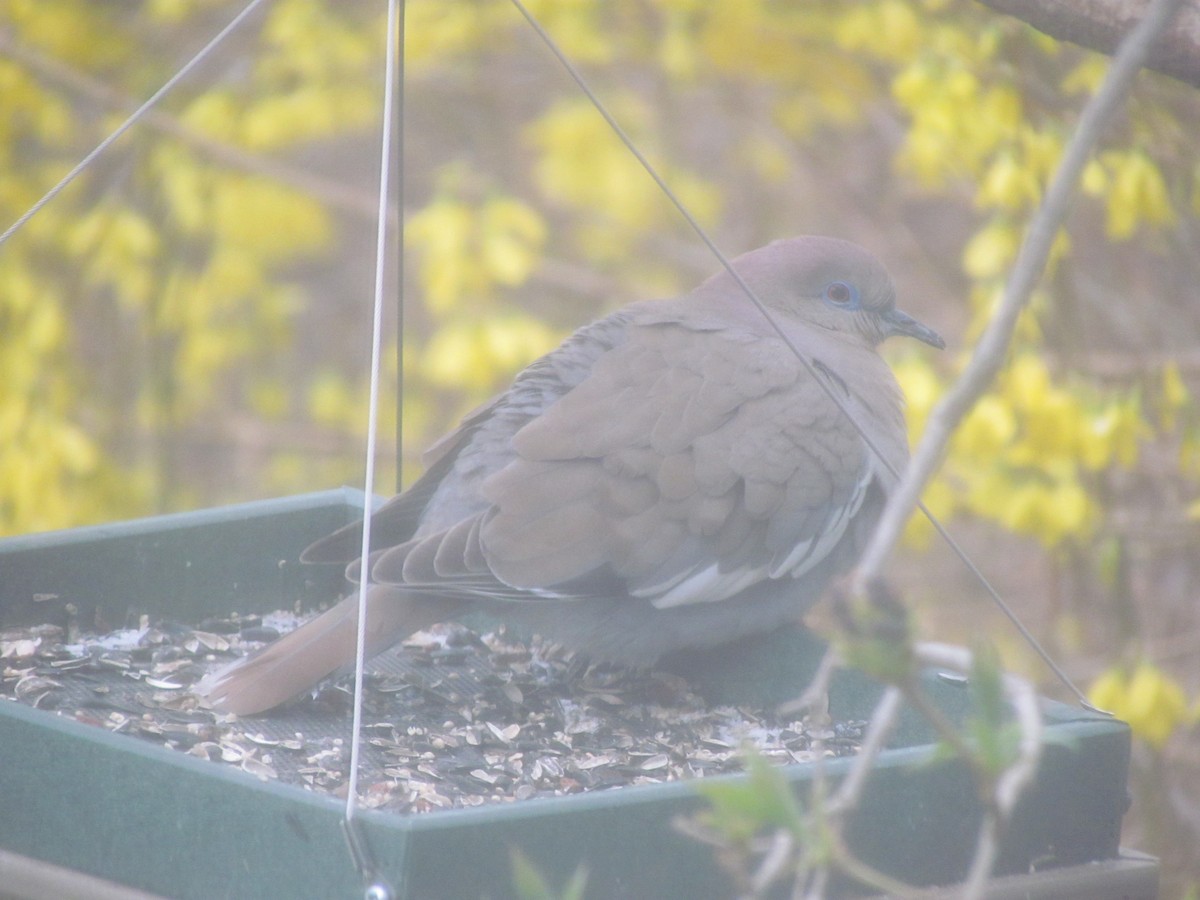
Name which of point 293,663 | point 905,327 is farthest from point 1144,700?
point 293,663

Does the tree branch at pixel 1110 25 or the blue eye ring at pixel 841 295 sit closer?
the tree branch at pixel 1110 25

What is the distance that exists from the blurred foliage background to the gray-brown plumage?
34.9 inches

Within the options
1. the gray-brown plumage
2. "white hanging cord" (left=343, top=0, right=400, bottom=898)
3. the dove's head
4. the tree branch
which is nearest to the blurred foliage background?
the dove's head

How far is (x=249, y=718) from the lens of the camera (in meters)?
2.42

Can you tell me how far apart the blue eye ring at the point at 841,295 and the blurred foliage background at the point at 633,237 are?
0.33 metres

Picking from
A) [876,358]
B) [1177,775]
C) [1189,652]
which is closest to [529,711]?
[876,358]

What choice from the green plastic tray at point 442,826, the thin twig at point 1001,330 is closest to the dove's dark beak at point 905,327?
the green plastic tray at point 442,826

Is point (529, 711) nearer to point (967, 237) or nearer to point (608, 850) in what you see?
point (608, 850)

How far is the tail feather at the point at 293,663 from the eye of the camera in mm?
2412

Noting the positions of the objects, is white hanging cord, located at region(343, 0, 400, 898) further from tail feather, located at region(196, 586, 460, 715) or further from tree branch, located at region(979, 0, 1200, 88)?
tree branch, located at region(979, 0, 1200, 88)

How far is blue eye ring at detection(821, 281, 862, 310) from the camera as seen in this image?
3510 millimetres

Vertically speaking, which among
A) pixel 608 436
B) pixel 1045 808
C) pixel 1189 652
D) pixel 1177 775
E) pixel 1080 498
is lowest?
pixel 1177 775

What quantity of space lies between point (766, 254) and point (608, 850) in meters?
2.00

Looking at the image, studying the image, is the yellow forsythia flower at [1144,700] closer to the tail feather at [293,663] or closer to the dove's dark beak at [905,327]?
the dove's dark beak at [905,327]
